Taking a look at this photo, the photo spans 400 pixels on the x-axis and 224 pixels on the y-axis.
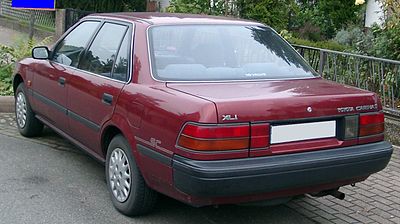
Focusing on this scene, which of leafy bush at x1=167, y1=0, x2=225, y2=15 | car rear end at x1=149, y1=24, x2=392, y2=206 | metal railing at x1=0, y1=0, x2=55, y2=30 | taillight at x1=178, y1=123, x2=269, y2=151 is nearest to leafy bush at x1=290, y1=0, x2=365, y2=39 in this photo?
leafy bush at x1=167, y1=0, x2=225, y2=15

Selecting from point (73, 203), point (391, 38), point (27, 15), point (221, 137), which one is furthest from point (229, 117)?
point (27, 15)

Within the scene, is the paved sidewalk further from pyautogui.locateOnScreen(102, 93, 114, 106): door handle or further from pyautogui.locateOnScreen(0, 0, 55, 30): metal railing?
pyautogui.locateOnScreen(0, 0, 55, 30): metal railing

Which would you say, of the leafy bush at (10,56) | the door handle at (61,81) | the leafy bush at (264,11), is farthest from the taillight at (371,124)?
the leafy bush at (264,11)

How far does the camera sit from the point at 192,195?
3562 millimetres

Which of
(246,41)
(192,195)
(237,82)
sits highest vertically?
(246,41)

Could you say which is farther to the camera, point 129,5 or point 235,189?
point 129,5

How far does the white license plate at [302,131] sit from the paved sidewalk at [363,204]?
3.12ft

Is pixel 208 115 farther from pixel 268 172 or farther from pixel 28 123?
pixel 28 123

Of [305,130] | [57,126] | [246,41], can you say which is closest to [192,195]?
[305,130]

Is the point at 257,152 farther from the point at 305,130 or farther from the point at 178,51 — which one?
the point at 178,51

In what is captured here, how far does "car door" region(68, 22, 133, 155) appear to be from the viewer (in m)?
4.50

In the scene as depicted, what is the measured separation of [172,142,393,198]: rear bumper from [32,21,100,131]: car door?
7.02 feet

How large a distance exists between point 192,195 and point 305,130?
0.92 metres

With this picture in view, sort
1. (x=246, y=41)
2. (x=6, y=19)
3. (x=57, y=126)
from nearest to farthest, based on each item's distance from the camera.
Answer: (x=246, y=41) → (x=57, y=126) → (x=6, y=19)
